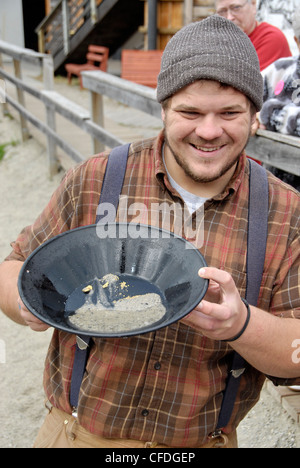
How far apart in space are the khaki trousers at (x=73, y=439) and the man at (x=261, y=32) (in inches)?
98.1

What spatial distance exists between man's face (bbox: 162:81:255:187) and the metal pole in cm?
849

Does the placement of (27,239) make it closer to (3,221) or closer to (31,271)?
(31,271)

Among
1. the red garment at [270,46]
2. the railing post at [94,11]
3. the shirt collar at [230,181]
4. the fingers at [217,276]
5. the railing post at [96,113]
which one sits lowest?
the railing post at [96,113]

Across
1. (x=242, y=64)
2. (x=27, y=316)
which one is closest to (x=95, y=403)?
(x=27, y=316)

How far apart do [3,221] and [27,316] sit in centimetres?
424

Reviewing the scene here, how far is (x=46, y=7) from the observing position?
48.5 feet

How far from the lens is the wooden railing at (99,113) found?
97.7 inches

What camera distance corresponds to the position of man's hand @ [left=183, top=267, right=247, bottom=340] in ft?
4.04

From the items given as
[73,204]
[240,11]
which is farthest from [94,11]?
[73,204]

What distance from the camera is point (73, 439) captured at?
1.64 m

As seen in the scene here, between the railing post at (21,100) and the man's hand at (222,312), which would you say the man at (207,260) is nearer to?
the man's hand at (222,312)

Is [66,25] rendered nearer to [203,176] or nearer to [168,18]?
[168,18]

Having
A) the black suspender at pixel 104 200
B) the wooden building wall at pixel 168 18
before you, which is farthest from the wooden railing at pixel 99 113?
the wooden building wall at pixel 168 18

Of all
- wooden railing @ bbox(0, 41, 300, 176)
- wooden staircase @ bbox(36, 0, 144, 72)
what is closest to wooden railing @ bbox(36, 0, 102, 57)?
wooden staircase @ bbox(36, 0, 144, 72)
